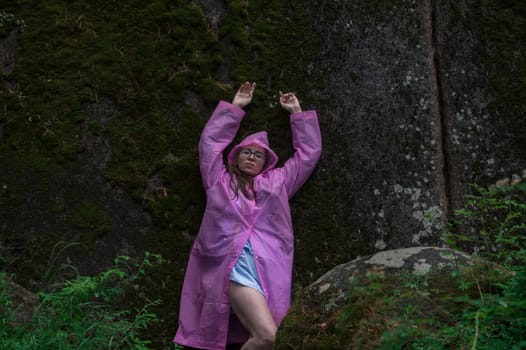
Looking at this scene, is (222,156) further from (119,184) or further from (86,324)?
(86,324)

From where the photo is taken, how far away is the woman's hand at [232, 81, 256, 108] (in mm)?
4180

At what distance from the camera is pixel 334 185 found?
4246 mm

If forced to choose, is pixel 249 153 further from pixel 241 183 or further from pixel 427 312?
pixel 427 312

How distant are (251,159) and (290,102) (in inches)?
20.6

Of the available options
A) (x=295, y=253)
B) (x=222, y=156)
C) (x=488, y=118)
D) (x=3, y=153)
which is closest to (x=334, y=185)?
(x=295, y=253)

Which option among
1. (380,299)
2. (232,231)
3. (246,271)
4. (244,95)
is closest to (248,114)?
(244,95)

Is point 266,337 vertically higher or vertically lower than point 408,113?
lower

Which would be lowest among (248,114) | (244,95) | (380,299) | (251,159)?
(380,299)

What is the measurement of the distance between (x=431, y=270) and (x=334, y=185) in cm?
143

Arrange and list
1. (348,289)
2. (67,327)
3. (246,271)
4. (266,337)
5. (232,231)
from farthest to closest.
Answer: (232,231)
(246,271)
(266,337)
(67,327)
(348,289)

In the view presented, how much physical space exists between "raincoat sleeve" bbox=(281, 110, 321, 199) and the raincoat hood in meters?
0.10

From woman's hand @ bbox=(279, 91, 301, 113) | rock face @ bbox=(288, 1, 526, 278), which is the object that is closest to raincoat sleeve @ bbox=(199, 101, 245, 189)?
woman's hand @ bbox=(279, 91, 301, 113)

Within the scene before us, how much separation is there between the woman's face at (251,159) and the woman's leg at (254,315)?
77 cm

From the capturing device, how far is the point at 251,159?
4031 mm
